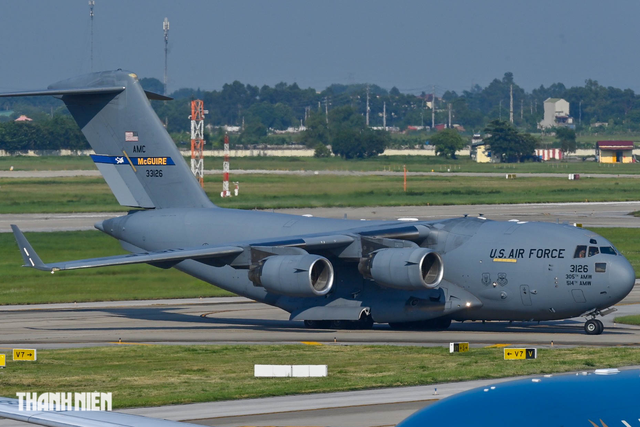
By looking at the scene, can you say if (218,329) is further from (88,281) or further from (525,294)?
(88,281)

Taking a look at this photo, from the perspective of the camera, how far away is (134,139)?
34.0m

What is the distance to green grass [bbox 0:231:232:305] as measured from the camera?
38.6 meters

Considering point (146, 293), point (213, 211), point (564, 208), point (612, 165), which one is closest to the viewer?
point (213, 211)

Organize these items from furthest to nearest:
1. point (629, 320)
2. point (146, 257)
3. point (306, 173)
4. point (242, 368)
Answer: point (306, 173)
point (629, 320)
point (146, 257)
point (242, 368)

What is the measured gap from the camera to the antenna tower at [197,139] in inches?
2712

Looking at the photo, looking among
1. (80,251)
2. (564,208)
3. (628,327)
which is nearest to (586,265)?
(628,327)

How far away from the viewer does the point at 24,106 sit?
179250 millimetres

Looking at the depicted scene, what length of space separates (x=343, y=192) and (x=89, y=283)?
78.2 feet

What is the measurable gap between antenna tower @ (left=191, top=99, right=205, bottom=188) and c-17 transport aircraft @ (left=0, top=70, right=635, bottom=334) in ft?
114

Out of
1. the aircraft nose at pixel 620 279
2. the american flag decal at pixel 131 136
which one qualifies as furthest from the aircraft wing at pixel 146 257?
the aircraft nose at pixel 620 279

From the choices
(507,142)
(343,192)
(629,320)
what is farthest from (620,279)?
(507,142)

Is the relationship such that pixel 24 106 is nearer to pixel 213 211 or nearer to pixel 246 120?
pixel 246 120

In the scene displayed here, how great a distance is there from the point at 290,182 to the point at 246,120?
7642cm

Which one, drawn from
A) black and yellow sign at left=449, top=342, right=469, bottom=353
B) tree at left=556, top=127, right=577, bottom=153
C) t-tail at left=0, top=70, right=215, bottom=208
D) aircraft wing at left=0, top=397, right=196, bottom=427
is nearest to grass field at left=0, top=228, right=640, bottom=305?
t-tail at left=0, top=70, right=215, bottom=208
